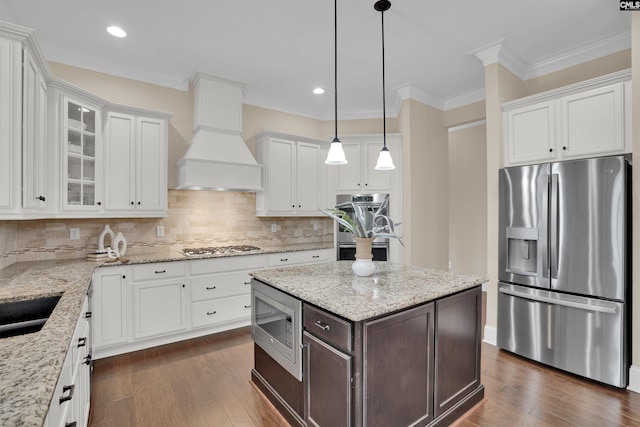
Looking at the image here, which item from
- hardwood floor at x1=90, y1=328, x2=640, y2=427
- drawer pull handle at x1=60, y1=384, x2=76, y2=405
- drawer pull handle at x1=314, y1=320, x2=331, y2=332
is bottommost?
hardwood floor at x1=90, y1=328, x2=640, y2=427

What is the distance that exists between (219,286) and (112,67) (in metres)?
2.59

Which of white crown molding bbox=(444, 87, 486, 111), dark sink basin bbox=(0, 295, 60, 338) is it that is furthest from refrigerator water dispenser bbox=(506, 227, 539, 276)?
dark sink basin bbox=(0, 295, 60, 338)

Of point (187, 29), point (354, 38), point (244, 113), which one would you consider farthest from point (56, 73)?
point (354, 38)

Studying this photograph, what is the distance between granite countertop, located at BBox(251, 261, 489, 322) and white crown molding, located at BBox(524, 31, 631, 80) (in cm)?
270

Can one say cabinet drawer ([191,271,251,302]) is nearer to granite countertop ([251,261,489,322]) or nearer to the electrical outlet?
the electrical outlet

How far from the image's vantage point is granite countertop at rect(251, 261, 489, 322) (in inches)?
62.8

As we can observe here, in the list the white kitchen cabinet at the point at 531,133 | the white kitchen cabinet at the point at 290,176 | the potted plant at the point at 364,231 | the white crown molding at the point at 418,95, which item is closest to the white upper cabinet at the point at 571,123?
the white kitchen cabinet at the point at 531,133

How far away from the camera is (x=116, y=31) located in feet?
9.25

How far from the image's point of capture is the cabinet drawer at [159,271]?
3.07 m

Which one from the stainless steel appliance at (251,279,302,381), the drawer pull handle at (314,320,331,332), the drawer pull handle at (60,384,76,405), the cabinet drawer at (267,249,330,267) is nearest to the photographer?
the drawer pull handle at (60,384,76,405)

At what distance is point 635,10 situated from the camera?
240 centimetres

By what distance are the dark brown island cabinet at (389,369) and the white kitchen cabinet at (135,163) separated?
7.14 feet

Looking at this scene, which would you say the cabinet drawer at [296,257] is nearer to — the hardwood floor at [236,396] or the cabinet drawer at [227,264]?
the cabinet drawer at [227,264]

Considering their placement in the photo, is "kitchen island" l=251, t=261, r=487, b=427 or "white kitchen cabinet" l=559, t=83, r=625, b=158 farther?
"white kitchen cabinet" l=559, t=83, r=625, b=158
